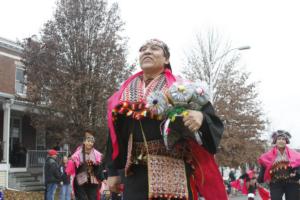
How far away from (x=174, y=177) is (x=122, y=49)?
17.9 metres

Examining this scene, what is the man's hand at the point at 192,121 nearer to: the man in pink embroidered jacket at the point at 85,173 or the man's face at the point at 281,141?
the man's face at the point at 281,141

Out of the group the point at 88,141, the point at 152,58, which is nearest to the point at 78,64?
the point at 88,141

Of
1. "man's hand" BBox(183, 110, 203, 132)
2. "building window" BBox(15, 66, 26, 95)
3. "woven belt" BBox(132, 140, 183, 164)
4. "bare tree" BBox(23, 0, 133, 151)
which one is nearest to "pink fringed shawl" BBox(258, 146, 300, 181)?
"woven belt" BBox(132, 140, 183, 164)

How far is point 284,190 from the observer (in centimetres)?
947

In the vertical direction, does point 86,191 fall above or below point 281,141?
below

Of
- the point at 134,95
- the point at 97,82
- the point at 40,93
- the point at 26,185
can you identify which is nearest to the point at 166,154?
the point at 134,95

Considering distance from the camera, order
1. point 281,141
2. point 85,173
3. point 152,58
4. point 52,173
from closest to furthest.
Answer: point 152,58 < point 281,141 < point 85,173 < point 52,173

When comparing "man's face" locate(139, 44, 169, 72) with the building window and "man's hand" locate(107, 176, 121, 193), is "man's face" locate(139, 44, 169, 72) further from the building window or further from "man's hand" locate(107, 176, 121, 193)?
the building window

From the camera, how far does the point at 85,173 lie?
10.4 m

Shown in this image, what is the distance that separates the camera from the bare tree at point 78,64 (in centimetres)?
2056

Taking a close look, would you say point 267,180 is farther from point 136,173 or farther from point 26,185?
point 26,185

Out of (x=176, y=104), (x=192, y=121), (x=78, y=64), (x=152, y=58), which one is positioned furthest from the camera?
(x=78, y=64)

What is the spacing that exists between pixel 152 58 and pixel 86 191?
7064 mm

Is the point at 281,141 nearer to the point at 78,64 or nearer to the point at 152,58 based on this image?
the point at 152,58
